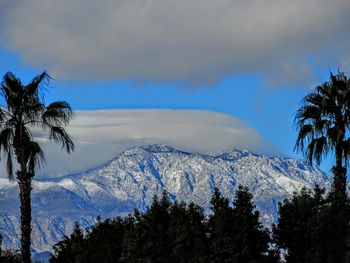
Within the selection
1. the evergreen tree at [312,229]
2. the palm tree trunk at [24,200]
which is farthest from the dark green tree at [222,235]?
the palm tree trunk at [24,200]

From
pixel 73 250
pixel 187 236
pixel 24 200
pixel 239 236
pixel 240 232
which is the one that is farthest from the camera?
pixel 73 250

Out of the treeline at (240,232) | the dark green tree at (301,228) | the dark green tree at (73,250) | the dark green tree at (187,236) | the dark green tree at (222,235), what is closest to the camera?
the dark green tree at (222,235)

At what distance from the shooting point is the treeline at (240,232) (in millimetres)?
45125

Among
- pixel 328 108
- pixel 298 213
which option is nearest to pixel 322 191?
pixel 298 213

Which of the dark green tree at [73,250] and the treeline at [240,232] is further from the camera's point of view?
the dark green tree at [73,250]

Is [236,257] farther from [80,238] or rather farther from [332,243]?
[80,238]

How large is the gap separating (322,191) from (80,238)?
83.0 feet

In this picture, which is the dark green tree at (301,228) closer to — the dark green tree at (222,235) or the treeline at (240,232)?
the treeline at (240,232)

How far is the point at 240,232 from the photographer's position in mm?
45375

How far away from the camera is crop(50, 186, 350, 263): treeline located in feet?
148

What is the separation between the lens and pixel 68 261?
66250 millimetres

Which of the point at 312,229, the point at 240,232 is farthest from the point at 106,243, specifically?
the point at 312,229

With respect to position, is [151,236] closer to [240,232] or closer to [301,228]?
[240,232]

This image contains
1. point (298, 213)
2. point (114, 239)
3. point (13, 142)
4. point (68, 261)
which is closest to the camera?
point (13, 142)
